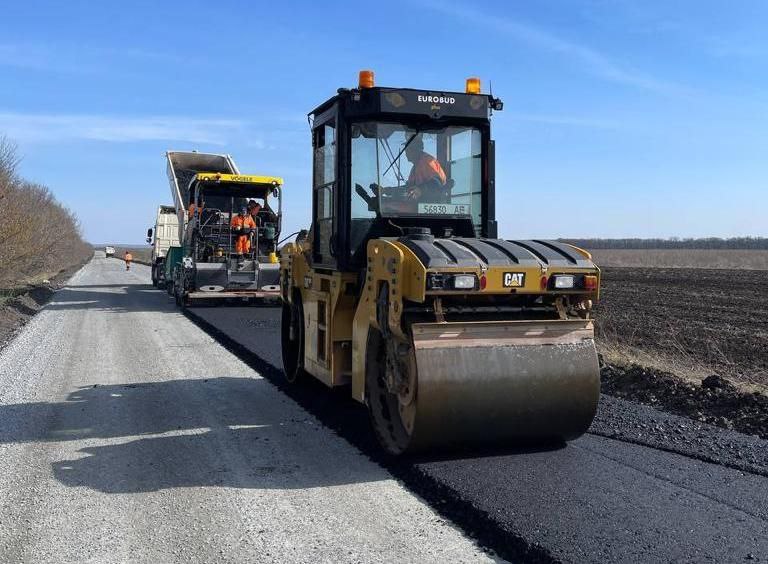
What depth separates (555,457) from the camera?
5395 mm

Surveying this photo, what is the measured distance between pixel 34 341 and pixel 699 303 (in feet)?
51.0

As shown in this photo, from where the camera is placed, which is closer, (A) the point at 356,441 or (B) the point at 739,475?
(B) the point at 739,475

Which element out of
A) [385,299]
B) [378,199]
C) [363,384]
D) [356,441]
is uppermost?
[378,199]

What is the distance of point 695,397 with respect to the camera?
288 inches

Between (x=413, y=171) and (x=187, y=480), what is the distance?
3.01m

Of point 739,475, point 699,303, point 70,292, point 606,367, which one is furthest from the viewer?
point 70,292

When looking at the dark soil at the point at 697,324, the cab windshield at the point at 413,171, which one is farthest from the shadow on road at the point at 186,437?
the dark soil at the point at 697,324

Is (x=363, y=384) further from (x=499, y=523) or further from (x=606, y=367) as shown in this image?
(x=606, y=367)

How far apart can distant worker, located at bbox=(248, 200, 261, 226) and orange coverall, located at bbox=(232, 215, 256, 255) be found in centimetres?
19

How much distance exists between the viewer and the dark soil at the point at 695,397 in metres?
6.58

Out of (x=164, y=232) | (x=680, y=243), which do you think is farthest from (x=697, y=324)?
(x=680, y=243)

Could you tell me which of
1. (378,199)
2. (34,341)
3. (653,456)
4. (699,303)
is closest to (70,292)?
(34,341)

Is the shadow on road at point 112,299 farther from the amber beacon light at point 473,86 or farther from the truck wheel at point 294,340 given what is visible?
the amber beacon light at point 473,86

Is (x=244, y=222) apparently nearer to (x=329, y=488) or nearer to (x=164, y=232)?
(x=164, y=232)
